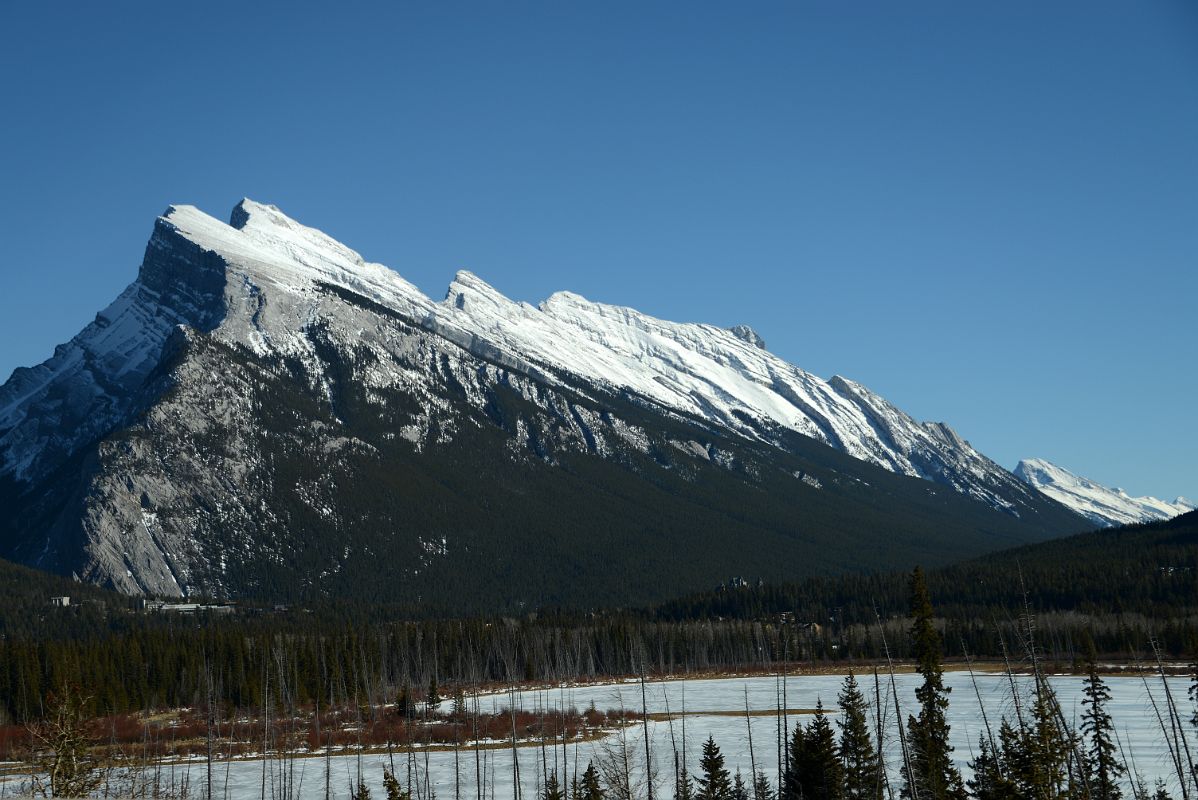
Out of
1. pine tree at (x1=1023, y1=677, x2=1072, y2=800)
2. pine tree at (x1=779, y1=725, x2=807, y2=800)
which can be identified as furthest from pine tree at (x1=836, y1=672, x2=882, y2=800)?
pine tree at (x1=1023, y1=677, x2=1072, y2=800)

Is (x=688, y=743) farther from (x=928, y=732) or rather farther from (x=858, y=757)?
(x=858, y=757)

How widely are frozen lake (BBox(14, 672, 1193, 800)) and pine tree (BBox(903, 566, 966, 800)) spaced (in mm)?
4185

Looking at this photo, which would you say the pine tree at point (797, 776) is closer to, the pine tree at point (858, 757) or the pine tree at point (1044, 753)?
the pine tree at point (858, 757)

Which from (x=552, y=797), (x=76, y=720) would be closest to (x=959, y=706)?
(x=552, y=797)

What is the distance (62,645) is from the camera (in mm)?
161750

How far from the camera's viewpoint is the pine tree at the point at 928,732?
6525cm

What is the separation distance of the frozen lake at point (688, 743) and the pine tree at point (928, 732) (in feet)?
13.7

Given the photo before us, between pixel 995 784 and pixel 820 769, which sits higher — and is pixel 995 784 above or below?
Answer: above

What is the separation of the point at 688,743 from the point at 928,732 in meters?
39.5

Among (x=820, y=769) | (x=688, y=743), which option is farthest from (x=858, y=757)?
(x=688, y=743)

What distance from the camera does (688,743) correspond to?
362ft

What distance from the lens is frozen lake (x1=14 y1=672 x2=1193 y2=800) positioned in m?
92.6

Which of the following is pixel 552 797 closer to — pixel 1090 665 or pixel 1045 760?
pixel 1045 760

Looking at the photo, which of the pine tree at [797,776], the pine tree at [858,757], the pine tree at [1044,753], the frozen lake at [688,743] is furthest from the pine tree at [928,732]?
the pine tree at [1044,753]
